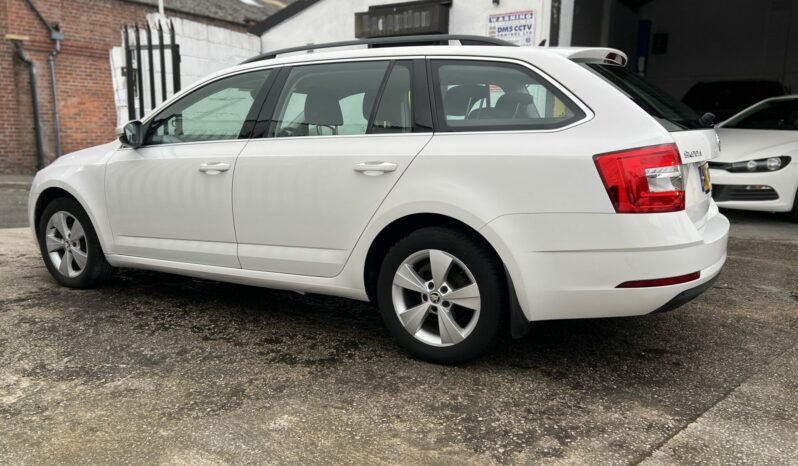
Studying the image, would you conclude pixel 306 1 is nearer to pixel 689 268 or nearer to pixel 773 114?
pixel 773 114

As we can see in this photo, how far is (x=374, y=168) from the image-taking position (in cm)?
324

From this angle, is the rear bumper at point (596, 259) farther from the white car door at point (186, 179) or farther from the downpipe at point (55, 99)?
the downpipe at point (55, 99)

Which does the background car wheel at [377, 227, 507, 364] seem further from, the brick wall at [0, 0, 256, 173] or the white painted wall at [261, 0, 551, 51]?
the brick wall at [0, 0, 256, 173]

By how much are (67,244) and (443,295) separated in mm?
3041

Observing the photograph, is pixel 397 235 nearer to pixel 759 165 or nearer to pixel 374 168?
pixel 374 168

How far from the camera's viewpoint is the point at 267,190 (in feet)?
11.8

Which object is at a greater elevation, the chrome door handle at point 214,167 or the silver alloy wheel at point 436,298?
the chrome door handle at point 214,167

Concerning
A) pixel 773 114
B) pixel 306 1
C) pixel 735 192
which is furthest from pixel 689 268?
pixel 306 1

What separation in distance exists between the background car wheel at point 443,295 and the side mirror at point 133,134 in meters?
2.04

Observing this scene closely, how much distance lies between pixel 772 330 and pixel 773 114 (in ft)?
17.9

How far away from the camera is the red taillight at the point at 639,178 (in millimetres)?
2736

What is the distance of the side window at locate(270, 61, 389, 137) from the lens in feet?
11.4

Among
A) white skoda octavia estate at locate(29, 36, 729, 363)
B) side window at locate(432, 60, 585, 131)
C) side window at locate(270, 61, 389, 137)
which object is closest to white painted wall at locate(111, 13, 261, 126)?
white skoda octavia estate at locate(29, 36, 729, 363)

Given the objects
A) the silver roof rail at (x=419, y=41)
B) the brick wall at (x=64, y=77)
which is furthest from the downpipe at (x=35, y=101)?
the silver roof rail at (x=419, y=41)
